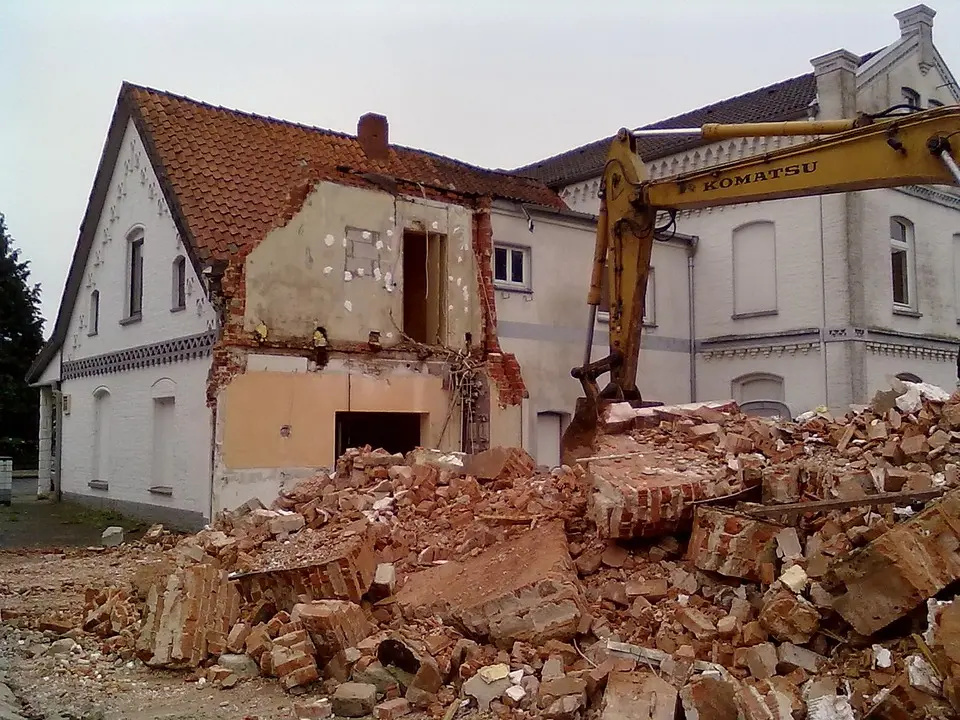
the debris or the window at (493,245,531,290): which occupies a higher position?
the window at (493,245,531,290)

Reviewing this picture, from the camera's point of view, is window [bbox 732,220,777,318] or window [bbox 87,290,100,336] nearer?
window [bbox 87,290,100,336]

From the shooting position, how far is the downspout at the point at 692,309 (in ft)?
61.3

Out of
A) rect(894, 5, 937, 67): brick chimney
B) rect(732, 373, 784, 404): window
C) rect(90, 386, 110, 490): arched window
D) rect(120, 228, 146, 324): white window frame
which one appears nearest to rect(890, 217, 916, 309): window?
rect(732, 373, 784, 404): window

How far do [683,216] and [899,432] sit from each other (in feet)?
42.8

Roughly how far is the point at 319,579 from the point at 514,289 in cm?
911

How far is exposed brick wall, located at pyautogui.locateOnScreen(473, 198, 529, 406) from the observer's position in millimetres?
14359

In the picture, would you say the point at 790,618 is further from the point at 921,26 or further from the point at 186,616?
the point at 921,26

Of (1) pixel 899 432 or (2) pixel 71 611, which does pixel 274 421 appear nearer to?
(2) pixel 71 611

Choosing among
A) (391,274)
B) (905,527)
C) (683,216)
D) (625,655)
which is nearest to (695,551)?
(625,655)

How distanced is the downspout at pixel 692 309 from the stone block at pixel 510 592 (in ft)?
40.3

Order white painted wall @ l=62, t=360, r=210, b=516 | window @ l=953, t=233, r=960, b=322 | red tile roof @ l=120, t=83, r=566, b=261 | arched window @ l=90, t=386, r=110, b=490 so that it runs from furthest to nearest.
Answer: window @ l=953, t=233, r=960, b=322, arched window @ l=90, t=386, r=110, b=490, red tile roof @ l=120, t=83, r=566, b=261, white painted wall @ l=62, t=360, r=210, b=516

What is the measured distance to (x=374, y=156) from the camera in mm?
16109

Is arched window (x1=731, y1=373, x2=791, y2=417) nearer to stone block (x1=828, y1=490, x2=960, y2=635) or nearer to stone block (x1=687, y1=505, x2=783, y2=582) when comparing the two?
stone block (x1=687, y1=505, x2=783, y2=582)

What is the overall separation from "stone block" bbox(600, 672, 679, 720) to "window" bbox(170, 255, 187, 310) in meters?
10.3
